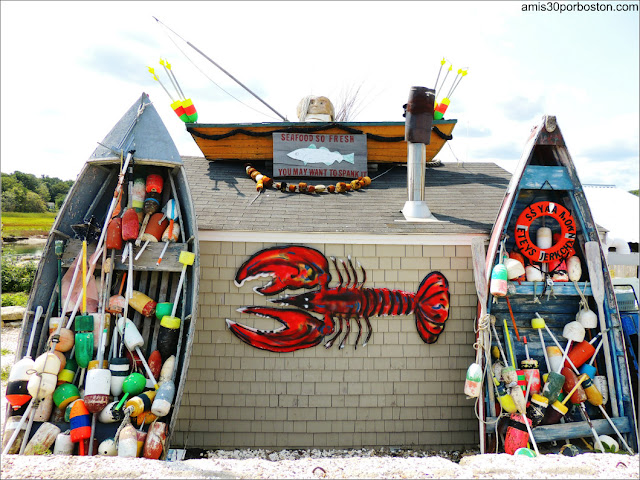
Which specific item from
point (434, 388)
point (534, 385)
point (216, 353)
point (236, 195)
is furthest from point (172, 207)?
point (534, 385)

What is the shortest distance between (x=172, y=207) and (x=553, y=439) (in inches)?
178

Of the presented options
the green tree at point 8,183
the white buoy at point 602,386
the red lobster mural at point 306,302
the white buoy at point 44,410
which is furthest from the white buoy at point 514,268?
the green tree at point 8,183

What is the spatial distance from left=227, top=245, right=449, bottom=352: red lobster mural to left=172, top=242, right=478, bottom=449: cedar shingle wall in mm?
86

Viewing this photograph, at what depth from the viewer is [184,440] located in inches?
196

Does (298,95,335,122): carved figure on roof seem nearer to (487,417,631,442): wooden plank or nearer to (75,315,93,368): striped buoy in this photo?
(75,315,93,368): striped buoy

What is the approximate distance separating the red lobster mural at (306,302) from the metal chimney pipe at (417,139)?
3.68 feet

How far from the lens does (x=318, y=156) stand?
22.3 feet

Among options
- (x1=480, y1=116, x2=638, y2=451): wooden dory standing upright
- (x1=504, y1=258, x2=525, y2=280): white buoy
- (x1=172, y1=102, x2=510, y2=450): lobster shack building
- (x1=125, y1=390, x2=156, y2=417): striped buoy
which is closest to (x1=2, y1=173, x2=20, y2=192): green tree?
(x1=172, y1=102, x2=510, y2=450): lobster shack building

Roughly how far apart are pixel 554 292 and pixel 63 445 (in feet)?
16.1

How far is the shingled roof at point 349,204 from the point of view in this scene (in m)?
5.04

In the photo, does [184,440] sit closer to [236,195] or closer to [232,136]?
[236,195]

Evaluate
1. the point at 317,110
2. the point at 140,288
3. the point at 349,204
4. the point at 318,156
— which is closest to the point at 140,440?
the point at 140,288

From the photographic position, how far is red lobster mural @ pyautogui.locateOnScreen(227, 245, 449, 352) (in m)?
4.94

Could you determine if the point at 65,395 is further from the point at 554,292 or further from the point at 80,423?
the point at 554,292
